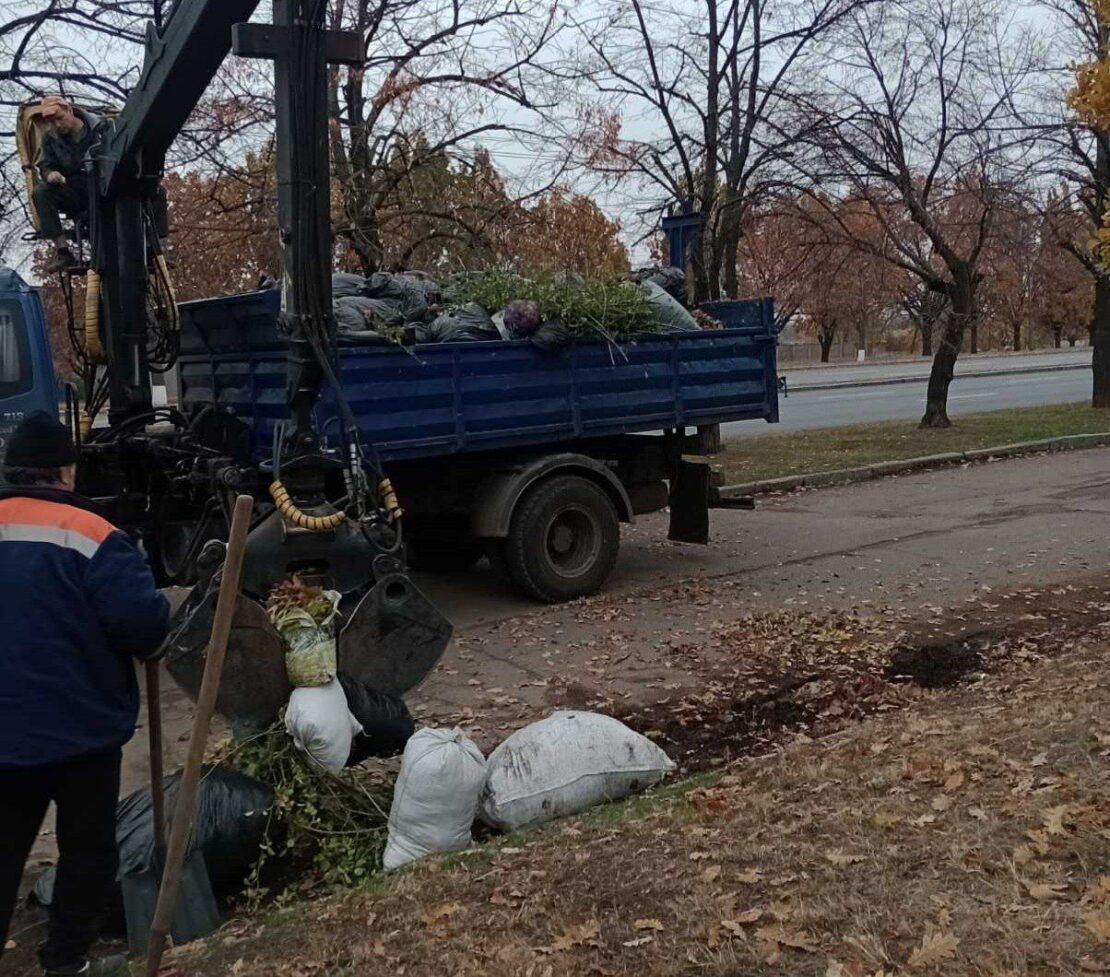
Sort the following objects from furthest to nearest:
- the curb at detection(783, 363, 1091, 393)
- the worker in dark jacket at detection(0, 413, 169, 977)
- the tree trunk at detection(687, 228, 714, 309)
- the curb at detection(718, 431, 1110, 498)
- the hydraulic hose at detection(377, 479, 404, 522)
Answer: the curb at detection(783, 363, 1091, 393), the tree trunk at detection(687, 228, 714, 309), the curb at detection(718, 431, 1110, 498), the hydraulic hose at detection(377, 479, 404, 522), the worker in dark jacket at detection(0, 413, 169, 977)

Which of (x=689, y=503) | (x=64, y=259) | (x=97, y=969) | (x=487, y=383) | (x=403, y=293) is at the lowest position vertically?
(x=97, y=969)

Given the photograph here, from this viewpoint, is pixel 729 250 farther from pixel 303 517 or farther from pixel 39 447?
pixel 39 447

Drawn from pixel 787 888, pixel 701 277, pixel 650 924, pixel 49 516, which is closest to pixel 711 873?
pixel 787 888

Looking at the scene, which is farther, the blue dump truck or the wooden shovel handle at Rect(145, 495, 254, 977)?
the blue dump truck

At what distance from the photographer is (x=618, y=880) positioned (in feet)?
12.7

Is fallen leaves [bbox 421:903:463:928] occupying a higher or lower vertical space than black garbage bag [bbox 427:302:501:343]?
lower

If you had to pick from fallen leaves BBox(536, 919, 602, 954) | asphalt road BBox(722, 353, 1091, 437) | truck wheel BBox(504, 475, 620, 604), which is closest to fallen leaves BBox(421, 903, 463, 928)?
fallen leaves BBox(536, 919, 602, 954)

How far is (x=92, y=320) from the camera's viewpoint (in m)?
7.70

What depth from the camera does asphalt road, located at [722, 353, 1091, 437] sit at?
2436 cm

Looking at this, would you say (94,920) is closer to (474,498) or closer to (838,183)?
(474,498)

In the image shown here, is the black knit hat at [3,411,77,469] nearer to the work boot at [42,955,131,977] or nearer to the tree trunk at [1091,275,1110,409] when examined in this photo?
the work boot at [42,955,131,977]

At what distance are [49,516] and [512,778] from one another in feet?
7.17

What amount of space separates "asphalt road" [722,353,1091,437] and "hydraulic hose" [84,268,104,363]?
1456cm

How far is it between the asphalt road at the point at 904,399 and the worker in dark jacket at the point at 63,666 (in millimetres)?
18065
